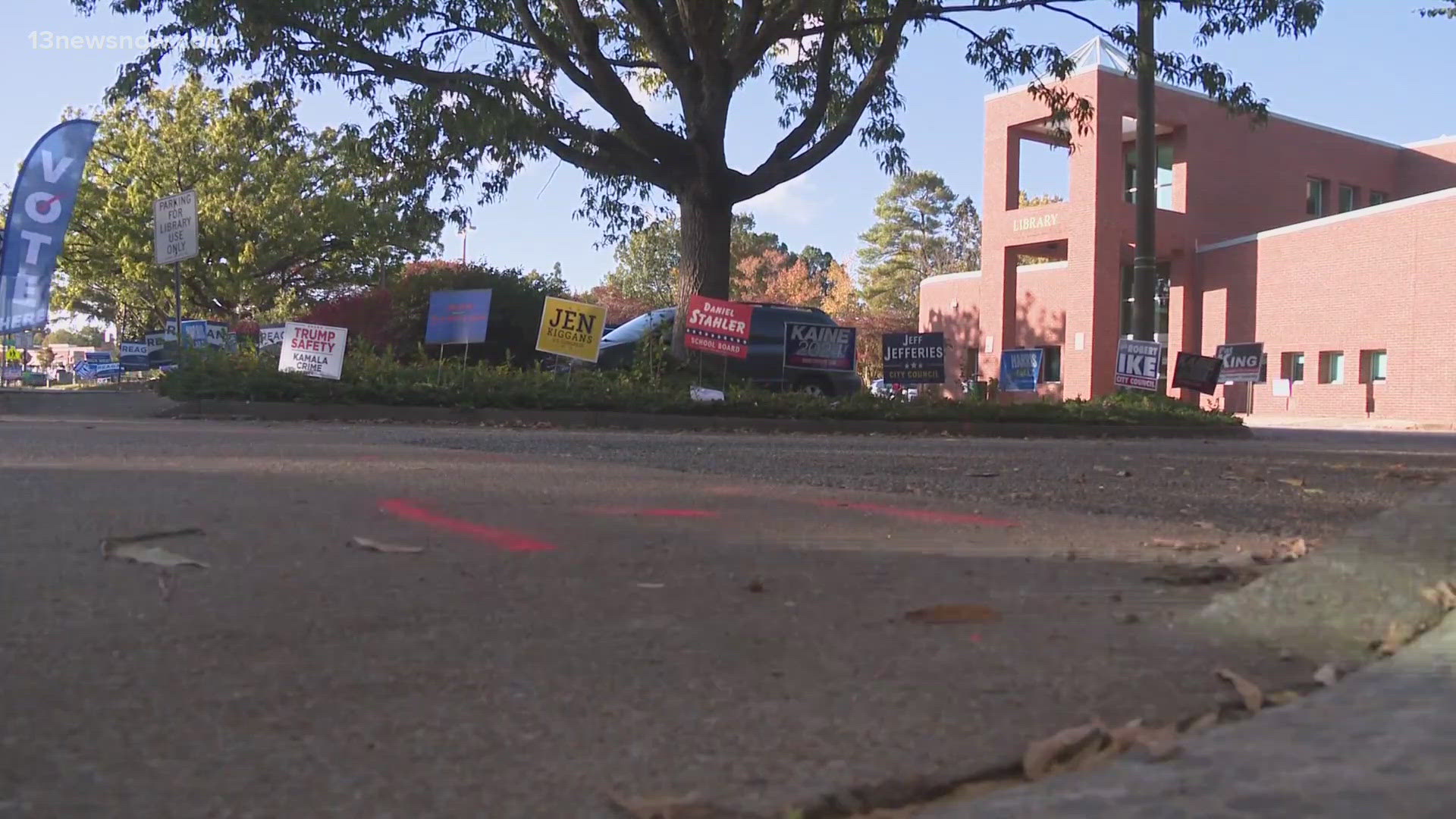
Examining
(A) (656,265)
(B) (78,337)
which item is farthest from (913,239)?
(B) (78,337)

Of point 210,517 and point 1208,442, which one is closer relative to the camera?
point 210,517

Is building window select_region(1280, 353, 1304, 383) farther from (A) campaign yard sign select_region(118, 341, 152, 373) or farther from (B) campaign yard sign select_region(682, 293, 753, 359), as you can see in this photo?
(A) campaign yard sign select_region(118, 341, 152, 373)

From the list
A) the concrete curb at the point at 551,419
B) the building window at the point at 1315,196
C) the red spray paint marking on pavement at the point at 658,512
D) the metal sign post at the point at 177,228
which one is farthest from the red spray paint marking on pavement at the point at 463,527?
the building window at the point at 1315,196

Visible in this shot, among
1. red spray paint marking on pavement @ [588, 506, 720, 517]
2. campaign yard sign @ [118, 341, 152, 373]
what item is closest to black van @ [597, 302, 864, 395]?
red spray paint marking on pavement @ [588, 506, 720, 517]

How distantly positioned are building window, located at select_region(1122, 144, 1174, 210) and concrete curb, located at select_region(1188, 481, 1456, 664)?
36.3 metres

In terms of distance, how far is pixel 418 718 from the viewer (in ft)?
8.52

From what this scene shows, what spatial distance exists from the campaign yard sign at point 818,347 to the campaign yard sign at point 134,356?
19367mm

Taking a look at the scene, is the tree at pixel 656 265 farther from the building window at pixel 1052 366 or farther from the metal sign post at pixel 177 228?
the metal sign post at pixel 177 228

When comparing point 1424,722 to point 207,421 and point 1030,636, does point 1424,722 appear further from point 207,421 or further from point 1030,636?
point 207,421

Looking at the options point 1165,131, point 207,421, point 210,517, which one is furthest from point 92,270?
point 210,517

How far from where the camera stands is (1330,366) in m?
37.4

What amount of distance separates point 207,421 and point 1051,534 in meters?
9.95

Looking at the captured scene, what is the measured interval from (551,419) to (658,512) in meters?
8.40

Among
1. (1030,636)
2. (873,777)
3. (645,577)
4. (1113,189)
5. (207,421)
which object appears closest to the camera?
(873,777)
